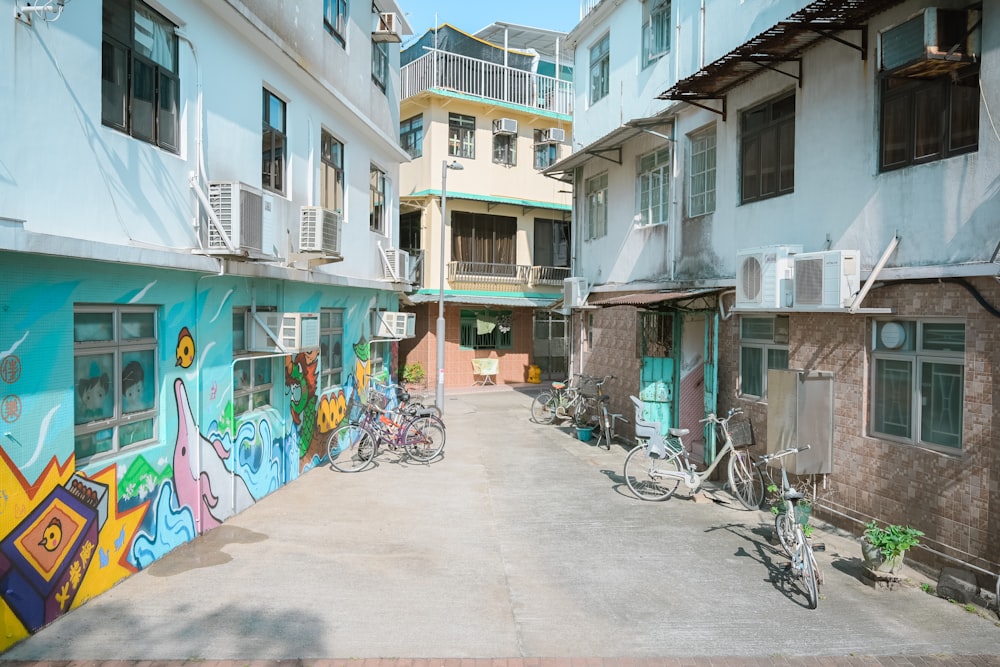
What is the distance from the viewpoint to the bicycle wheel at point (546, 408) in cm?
1659

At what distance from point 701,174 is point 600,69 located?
4883 millimetres

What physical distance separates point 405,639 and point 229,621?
1.43m

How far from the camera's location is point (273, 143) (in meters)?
9.55

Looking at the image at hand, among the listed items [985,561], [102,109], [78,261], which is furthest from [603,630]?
[102,109]

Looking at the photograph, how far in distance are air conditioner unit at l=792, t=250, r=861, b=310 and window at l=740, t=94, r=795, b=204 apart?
5.10 ft

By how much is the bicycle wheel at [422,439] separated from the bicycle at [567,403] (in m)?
4.00

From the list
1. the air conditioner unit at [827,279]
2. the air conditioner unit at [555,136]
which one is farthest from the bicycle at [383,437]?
the air conditioner unit at [555,136]

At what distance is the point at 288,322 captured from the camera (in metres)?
8.91

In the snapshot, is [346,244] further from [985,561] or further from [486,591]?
[985,561]

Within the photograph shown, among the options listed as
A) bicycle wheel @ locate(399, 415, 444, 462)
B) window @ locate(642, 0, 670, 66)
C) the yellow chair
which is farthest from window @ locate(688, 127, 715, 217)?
the yellow chair

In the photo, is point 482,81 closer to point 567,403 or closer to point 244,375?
point 567,403

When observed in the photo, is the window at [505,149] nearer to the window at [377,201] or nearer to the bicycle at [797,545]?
the window at [377,201]

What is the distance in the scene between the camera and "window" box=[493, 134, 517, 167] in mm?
23328

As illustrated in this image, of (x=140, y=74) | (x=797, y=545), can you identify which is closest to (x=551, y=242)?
(x=140, y=74)
